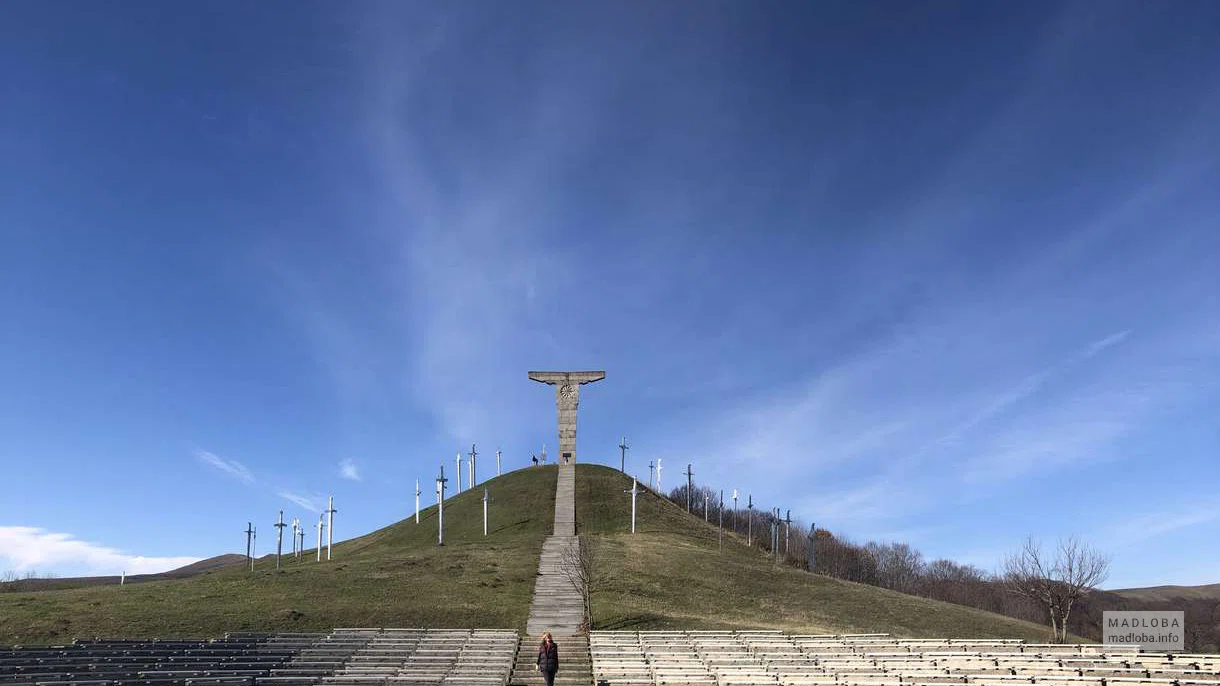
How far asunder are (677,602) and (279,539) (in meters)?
41.9

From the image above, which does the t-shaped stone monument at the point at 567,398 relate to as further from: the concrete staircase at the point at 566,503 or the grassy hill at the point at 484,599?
the grassy hill at the point at 484,599

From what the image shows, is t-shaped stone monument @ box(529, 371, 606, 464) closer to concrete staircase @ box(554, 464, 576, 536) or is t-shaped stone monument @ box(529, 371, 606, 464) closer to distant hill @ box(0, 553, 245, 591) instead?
concrete staircase @ box(554, 464, 576, 536)

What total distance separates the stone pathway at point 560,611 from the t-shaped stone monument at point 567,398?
1629 mm

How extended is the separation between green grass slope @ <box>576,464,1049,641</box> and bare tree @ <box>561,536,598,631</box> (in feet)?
2.12

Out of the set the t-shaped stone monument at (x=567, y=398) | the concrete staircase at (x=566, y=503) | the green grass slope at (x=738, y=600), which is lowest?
the green grass slope at (x=738, y=600)

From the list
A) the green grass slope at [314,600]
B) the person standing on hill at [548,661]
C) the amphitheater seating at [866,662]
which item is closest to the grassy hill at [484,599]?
the green grass slope at [314,600]

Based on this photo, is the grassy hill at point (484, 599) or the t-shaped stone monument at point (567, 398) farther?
the t-shaped stone monument at point (567, 398)

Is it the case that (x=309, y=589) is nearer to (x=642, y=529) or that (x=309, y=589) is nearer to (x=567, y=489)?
(x=567, y=489)

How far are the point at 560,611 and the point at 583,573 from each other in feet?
Answer: 12.4

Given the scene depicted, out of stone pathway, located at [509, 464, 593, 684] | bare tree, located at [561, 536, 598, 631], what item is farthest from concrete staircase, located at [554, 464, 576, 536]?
bare tree, located at [561, 536, 598, 631]

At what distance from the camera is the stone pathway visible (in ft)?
109

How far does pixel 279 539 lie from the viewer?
75.2 m

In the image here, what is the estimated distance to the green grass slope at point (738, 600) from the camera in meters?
47.7

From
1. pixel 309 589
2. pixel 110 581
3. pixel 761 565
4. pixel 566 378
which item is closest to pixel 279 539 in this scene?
pixel 309 589
